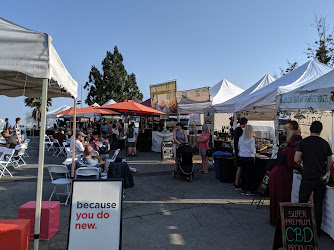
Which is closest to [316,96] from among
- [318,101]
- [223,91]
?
[318,101]

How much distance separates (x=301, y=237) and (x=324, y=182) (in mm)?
1232

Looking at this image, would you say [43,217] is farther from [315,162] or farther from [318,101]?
[318,101]

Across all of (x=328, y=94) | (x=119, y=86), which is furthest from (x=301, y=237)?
(x=119, y=86)

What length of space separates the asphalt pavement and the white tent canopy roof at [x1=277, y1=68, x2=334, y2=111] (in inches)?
88.4

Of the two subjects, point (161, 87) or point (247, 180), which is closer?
point (247, 180)

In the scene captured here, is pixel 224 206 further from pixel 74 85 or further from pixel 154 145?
pixel 154 145

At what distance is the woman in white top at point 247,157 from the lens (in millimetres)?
6523

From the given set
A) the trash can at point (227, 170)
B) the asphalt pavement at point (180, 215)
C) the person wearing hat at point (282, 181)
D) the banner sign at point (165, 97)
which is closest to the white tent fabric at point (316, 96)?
the person wearing hat at point (282, 181)

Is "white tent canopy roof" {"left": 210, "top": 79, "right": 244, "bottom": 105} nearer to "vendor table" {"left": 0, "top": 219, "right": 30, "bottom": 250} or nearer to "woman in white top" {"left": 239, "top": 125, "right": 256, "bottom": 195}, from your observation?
"woman in white top" {"left": 239, "top": 125, "right": 256, "bottom": 195}

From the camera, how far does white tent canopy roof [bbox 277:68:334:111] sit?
4.59 meters

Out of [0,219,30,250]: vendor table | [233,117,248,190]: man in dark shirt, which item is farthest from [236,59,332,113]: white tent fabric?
[0,219,30,250]: vendor table

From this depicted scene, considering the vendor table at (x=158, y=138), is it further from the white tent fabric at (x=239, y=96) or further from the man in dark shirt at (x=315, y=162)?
the man in dark shirt at (x=315, y=162)

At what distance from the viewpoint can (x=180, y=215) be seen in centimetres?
513

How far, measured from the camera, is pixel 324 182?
4.11 m
